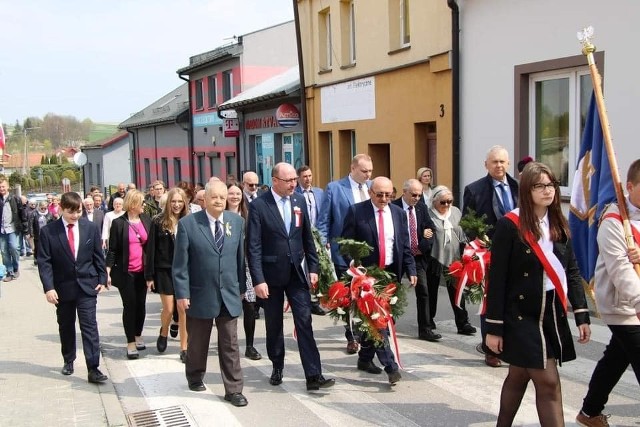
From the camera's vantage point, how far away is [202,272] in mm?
6102

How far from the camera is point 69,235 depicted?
6.93m

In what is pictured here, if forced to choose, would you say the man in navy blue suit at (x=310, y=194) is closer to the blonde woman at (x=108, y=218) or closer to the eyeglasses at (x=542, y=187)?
the blonde woman at (x=108, y=218)

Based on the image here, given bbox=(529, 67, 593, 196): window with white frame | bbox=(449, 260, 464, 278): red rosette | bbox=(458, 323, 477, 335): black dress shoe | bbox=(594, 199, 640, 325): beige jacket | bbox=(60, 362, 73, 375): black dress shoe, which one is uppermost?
bbox=(529, 67, 593, 196): window with white frame

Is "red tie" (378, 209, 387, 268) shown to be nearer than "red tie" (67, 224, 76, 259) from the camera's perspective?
Yes

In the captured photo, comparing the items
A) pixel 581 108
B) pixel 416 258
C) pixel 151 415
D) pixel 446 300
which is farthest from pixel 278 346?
pixel 581 108

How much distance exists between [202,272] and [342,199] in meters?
1.95

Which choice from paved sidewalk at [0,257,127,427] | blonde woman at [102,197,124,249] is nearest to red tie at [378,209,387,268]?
paved sidewalk at [0,257,127,427]

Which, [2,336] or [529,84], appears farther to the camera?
[529,84]

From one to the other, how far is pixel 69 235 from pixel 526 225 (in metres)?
4.44

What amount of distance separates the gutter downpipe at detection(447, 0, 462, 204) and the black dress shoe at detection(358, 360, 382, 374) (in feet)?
20.7

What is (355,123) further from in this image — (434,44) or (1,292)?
(1,292)

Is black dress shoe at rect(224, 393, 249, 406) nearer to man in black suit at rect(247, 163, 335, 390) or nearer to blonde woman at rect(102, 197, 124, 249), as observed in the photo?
man in black suit at rect(247, 163, 335, 390)

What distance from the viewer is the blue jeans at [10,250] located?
14750 millimetres

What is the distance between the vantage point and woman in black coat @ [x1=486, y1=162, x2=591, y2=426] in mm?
4301
